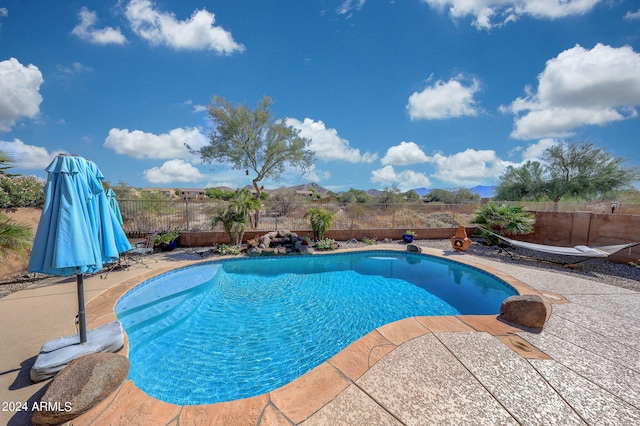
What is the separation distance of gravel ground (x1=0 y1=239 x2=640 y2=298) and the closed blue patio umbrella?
4113mm

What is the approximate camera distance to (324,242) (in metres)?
9.28

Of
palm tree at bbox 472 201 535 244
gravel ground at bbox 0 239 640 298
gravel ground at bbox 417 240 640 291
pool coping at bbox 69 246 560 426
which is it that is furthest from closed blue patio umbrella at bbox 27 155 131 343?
palm tree at bbox 472 201 535 244

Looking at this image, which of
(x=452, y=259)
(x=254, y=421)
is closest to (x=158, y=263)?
(x=254, y=421)

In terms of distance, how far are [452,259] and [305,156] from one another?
395 inches

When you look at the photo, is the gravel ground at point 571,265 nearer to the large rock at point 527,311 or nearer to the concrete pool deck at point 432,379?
the concrete pool deck at point 432,379

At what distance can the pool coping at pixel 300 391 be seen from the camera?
77.8 inches

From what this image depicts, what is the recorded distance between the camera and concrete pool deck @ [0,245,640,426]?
1985mm

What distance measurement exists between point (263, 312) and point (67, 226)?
3272mm

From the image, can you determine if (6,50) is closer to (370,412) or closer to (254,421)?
(254,421)

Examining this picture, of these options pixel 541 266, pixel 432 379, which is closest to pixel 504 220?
pixel 541 266

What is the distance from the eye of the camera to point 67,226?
2.15 m

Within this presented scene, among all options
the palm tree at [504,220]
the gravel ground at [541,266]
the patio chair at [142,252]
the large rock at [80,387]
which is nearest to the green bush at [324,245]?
the gravel ground at [541,266]

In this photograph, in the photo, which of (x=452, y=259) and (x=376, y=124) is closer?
(x=452, y=259)

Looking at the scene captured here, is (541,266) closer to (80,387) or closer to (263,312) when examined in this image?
(263,312)
